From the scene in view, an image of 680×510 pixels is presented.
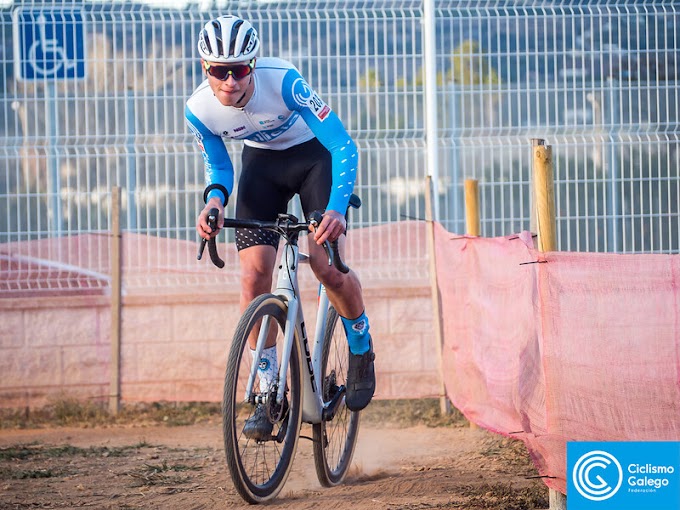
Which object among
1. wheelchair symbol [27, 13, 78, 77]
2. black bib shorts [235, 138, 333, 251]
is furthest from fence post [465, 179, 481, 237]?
wheelchair symbol [27, 13, 78, 77]

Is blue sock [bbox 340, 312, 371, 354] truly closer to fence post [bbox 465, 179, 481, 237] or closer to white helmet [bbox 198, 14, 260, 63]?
white helmet [bbox 198, 14, 260, 63]

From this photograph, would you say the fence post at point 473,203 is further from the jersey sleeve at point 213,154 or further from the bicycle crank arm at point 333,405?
the jersey sleeve at point 213,154

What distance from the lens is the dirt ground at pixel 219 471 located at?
215 inches

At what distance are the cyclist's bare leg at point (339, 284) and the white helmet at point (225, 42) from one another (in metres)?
1.00

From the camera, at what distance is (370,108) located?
944cm

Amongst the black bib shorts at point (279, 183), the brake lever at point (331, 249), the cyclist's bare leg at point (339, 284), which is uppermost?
the black bib shorts at point (279, 183)

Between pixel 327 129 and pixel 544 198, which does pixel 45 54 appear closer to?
pixel 327 129

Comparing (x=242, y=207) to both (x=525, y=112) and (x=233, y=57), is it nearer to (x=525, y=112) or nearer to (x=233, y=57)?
(x=233, y=57)

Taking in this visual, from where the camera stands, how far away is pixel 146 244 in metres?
9.41

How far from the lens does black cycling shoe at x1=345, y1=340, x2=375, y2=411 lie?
225 inches

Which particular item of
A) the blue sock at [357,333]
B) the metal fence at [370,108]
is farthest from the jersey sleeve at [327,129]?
the metal fence at [370,108]

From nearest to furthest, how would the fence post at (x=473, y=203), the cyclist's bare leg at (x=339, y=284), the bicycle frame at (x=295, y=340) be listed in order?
the bicycle frame at (x=295, y=340) → the cyclist's bare leg at (x=339, y=284) → the fence post at (x=473, y=203)

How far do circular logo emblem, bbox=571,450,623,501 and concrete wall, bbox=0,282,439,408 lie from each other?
482 centimetres

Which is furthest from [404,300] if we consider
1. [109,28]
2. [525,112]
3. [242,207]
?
[242,207]
